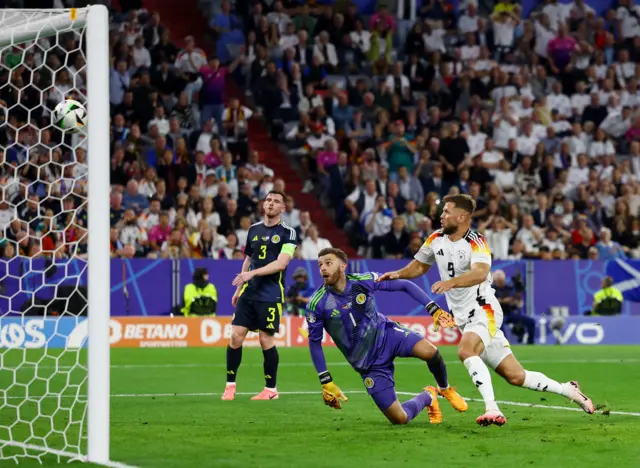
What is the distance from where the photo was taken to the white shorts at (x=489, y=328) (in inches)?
389

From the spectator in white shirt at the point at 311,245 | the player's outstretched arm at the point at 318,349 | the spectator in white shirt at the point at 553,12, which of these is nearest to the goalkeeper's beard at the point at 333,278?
the player's outstretched arm at the point at 318,349

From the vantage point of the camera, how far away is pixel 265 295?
42.7 feet

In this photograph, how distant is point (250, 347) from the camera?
21.5 metres

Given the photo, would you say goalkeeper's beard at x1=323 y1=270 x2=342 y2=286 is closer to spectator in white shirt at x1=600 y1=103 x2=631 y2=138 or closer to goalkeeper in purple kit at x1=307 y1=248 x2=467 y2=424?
goalkeeper in purple kit at x1=307 y1=248 x2=467 y2=424

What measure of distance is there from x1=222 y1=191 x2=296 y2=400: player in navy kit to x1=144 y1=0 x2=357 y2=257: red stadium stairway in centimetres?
1146

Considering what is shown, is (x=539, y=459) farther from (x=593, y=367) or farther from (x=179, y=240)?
(x=179, y=240)

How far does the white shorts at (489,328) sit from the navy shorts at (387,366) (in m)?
0.49

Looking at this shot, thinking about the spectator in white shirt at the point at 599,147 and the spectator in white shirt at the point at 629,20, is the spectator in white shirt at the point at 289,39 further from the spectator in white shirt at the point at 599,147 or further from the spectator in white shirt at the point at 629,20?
the spectator in white shirt at the point at 629,20

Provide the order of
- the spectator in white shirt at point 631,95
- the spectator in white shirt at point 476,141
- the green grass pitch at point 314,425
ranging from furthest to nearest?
the spectator in white shirt at point 631,95 < the spectator in white shirt at point 476,141 < the green grass pitch at point 314,425

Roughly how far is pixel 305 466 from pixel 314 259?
15.0m

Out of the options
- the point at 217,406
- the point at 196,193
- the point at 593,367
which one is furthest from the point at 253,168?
the point at 217,406

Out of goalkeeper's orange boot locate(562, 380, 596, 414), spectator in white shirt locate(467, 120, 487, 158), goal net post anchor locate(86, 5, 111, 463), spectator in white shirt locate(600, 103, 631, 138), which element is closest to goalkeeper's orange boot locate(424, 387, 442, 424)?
goalkeeper's orange boot locate(562, 380, 596, 414)

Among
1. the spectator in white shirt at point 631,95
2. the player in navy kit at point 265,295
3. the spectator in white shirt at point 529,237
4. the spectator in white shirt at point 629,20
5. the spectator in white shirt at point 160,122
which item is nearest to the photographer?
the player in navy kit at point 265,295

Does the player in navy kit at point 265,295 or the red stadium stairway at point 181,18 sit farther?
the red stadium stairway at point 181,18
